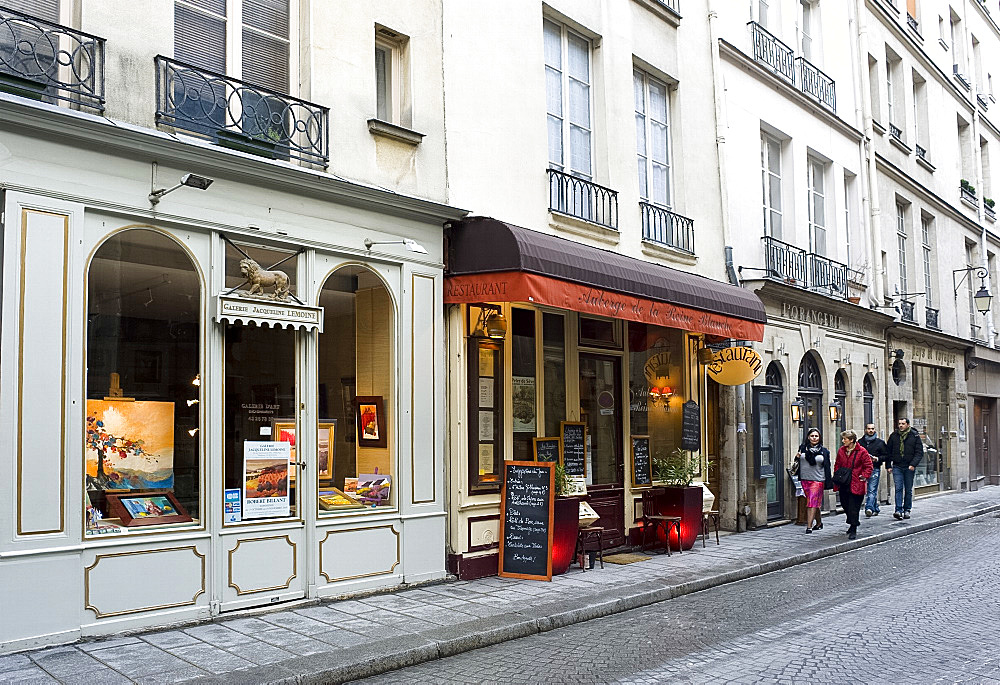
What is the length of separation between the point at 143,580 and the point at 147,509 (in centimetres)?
62

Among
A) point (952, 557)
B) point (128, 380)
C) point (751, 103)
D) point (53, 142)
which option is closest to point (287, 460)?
point (128, 380)

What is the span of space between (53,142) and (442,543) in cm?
531

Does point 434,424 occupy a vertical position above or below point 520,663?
above

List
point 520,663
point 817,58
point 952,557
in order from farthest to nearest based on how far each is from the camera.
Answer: point 817,58 < point 952,557 < point 520,663

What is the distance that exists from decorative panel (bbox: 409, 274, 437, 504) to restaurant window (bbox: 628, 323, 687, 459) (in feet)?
13.2

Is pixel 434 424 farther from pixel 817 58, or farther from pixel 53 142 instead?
pixel 817 58

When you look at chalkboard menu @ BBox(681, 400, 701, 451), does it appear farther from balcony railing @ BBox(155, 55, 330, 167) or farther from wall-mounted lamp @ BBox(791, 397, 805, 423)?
balcony railing @ BBox(155, 55, 330, 167)

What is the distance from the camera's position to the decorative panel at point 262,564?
314 inches

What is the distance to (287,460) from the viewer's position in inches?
339

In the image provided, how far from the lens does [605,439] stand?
40.9ft

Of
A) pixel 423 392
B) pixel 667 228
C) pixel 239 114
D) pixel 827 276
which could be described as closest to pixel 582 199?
pixel 667 228

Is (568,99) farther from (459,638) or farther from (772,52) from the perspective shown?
(459,638)

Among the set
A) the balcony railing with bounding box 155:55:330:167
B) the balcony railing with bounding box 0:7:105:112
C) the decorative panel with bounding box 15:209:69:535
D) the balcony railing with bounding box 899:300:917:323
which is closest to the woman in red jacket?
the balcony railing with bounding box 899:300:917:323

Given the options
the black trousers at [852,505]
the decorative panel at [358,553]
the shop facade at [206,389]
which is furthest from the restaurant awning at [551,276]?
the black trousers at [852,505]
